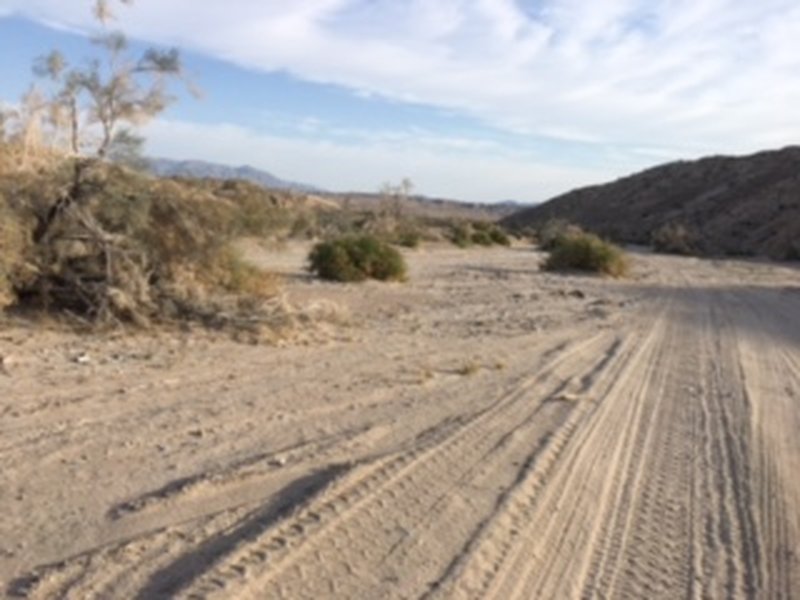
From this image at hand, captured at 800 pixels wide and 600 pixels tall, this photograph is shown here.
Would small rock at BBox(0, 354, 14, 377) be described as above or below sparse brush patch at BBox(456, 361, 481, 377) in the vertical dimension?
below

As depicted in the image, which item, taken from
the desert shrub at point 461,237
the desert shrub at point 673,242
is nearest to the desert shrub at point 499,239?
the desert shrub at point 461,237

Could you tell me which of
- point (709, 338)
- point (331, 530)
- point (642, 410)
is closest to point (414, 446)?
point (331, 530)

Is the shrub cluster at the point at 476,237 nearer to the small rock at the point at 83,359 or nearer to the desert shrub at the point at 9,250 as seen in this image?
the desert shrub at the point at 9,250

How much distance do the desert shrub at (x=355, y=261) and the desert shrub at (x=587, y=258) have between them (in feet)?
37.9

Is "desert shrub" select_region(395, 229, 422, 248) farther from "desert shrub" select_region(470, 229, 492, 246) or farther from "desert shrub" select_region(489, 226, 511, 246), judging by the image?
"desert shrub" select_region(489, 226, 511, 246)

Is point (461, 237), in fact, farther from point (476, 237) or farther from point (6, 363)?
point (6, 363)

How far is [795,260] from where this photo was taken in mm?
61469

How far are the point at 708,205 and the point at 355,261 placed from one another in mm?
75111

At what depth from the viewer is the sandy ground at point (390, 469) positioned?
604 cm

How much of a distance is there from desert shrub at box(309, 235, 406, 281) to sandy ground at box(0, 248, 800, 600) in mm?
8556

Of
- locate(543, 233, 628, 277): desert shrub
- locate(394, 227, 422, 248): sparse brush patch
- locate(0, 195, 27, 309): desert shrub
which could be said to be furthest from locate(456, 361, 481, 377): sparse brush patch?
locate(394, 227, 422, 248): sparse brush patch

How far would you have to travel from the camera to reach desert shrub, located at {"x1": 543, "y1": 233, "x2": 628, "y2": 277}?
3472cm

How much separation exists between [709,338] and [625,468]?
9.86 metres

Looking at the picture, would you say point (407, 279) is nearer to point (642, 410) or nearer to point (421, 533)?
point (642, 410)
